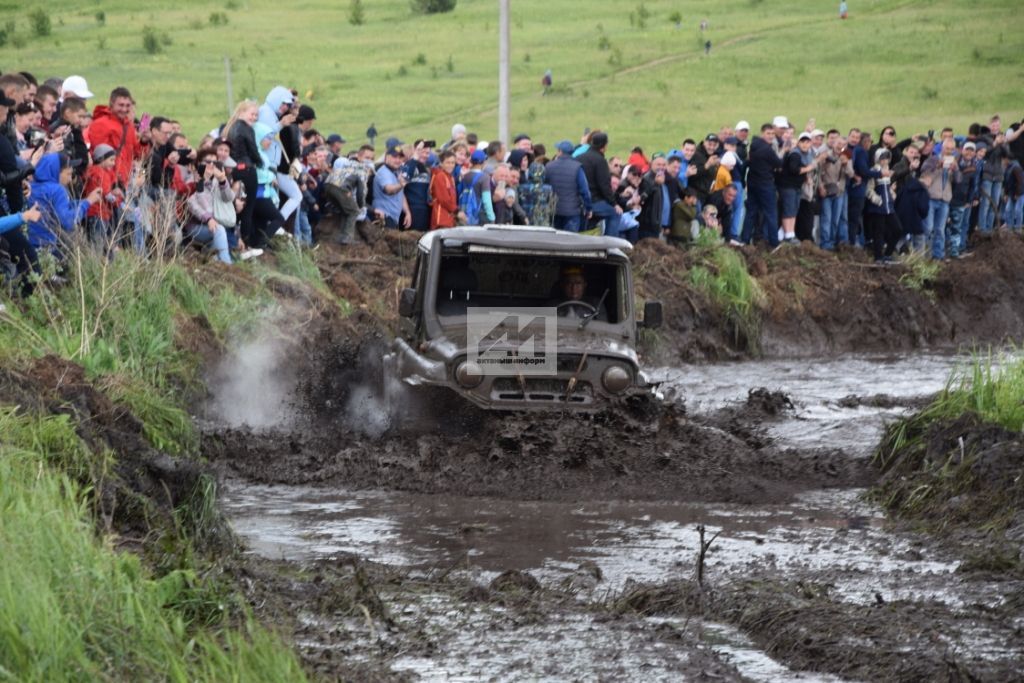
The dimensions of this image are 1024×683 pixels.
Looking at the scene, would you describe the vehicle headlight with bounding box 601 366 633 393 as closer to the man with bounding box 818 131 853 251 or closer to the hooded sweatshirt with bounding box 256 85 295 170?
the hooded sweatshirt with bounding box 256 85 295 170

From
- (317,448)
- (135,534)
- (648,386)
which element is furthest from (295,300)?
(135,534)

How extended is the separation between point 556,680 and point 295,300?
10068mm

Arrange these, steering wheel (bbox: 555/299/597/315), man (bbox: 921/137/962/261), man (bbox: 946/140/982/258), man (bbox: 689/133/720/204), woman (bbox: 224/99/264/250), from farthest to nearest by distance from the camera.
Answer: man (bbox: 946/140/982/258) → man (bbox: 921/137/962/261) → man (bbox: 689/133/720/204) → woman (bbox: 224/99/264/250) → steering wheel (bbox: 555/299/597/315)

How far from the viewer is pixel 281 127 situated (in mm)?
18375

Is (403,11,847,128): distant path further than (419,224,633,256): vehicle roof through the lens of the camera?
Yes

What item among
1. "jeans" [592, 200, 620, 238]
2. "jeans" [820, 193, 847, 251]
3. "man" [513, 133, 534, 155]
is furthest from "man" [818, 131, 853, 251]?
"man" [513, 133, 534, 155]

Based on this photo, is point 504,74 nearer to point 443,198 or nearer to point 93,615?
point 443,198

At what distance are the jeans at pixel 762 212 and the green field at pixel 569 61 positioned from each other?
66.6 feet

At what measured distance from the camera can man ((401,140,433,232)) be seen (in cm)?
2066

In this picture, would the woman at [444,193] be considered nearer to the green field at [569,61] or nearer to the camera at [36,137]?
the camera at [36,137]

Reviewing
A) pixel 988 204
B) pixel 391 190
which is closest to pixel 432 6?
pixel 988 204

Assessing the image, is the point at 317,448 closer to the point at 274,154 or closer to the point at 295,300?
the point at 295,300

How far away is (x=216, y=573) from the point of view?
8.59 m

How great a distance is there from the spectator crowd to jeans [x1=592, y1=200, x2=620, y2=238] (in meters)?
0.03
